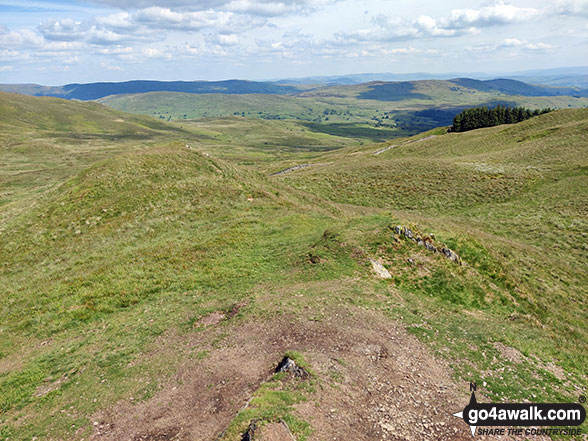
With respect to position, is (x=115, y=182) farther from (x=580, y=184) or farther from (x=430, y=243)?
(x=580, y=184)

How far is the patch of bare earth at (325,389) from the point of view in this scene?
12609mm

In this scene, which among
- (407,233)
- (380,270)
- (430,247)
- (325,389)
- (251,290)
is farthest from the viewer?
(407,233)

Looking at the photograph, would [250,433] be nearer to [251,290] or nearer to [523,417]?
[523,417]

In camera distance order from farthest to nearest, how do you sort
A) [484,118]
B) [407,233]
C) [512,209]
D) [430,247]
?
1. [484,118]
2. [512,209]
3. [407,233]
4. [430,247]

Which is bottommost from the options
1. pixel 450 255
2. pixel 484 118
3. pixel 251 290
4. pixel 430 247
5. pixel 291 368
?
pixel 251 290

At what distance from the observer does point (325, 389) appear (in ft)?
45.8

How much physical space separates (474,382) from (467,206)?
1674 inches

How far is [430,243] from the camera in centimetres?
2897

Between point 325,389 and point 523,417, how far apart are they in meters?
8.91

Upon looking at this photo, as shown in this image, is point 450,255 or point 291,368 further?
point 450,255

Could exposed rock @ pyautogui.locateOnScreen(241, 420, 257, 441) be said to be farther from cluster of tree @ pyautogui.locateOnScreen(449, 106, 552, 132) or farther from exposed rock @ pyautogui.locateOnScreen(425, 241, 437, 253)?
cluster of tree @ pyautogui.locateOnScreen(449, 106, 552, 132)

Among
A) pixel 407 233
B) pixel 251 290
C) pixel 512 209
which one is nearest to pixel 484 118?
pixel 512 209

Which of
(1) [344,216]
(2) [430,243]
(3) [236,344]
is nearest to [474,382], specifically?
(3) [236,344]

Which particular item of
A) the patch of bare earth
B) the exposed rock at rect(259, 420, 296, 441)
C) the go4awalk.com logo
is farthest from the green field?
the go4awalk.com logo
